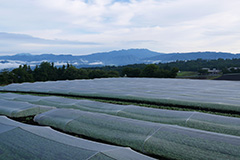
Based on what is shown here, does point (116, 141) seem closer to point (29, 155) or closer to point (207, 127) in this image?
Answer: point (29, 155)

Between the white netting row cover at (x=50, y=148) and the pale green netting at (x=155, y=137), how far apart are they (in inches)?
39.8

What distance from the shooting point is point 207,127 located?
6.27 meters

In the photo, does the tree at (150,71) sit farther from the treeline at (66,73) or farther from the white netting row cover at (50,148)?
the white netting row cover at (50,148)

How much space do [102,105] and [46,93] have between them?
32.9 ft

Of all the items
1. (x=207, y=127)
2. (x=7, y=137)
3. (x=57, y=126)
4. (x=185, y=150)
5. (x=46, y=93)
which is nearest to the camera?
(x=185, y=150)

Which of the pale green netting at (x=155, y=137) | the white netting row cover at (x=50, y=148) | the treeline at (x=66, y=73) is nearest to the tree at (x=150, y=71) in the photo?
the treeline at (x=66, y=73)

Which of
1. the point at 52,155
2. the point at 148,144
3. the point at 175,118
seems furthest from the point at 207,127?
the point at 52,155

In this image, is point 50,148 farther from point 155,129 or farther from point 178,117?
point 178,117

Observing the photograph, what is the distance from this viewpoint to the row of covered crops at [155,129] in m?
4.39

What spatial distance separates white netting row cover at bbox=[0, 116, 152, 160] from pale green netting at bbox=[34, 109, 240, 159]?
1.01 m

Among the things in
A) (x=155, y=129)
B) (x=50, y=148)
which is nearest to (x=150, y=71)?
(x=155, y=129)

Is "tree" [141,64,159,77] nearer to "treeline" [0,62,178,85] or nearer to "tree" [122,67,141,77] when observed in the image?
"treeline" [0,62,178,85]

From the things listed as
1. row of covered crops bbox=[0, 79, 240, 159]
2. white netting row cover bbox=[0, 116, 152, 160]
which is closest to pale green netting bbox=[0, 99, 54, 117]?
row of covered crops bbox=[0, 79, 240, 159]

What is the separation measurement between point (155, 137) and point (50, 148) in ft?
8.81
